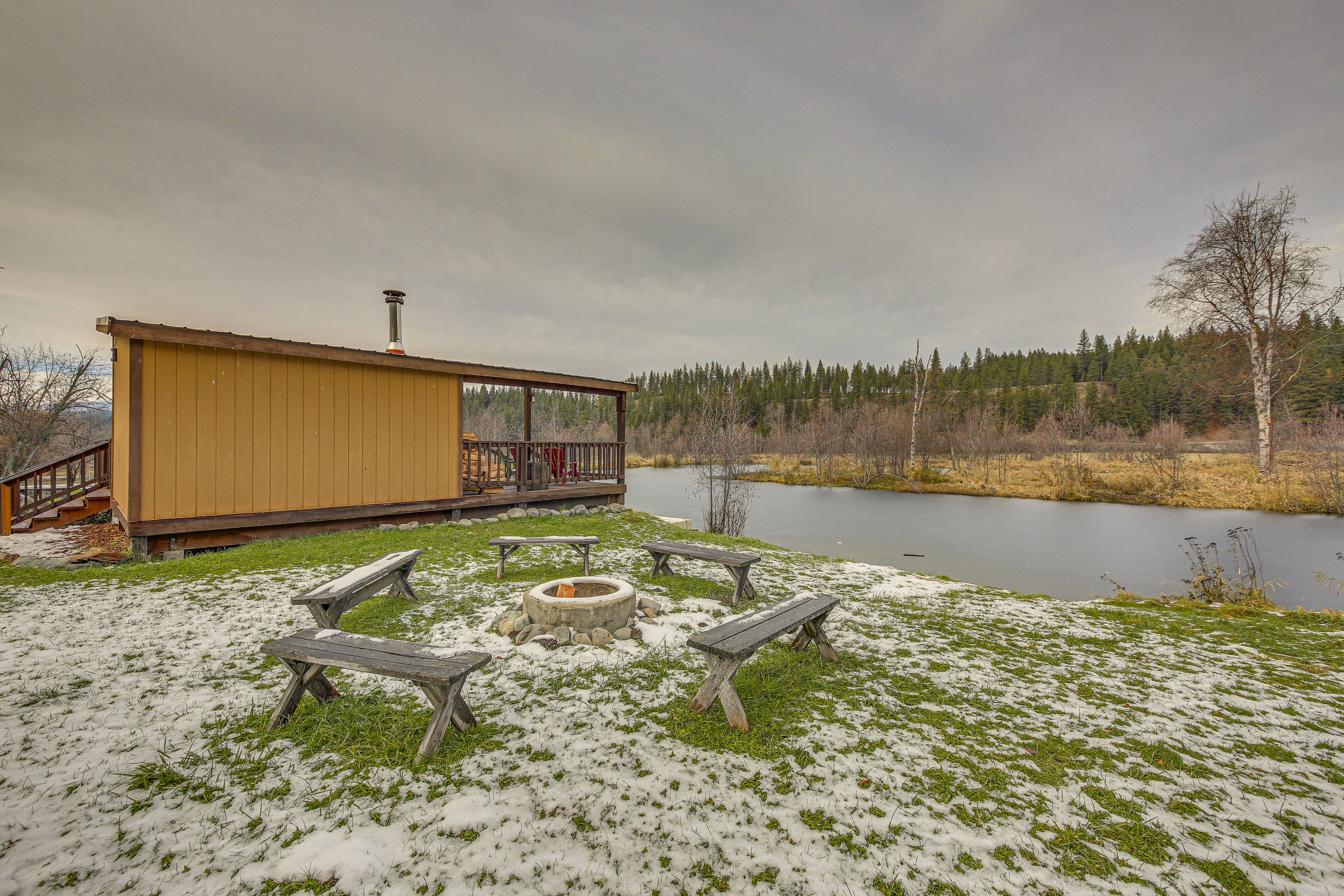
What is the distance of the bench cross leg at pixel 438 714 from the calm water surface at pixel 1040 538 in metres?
8.53

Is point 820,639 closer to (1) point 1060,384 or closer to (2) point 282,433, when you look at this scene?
(2) point 282,433

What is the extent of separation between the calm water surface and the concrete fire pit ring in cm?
690

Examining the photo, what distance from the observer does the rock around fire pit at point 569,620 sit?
385 centimetres

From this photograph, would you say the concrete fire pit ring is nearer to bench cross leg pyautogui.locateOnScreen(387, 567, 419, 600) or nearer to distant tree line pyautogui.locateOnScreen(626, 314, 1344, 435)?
bench cross leg pyautogui.locateOnScreen(387, 567, 419, 600)

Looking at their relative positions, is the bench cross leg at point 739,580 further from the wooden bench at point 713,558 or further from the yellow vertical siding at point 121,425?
the yellow vertical siding at point 121,425

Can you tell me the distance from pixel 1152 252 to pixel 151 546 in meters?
27.2

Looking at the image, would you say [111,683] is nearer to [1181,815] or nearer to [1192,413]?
[1181,815]

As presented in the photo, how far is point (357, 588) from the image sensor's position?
3.77 meters

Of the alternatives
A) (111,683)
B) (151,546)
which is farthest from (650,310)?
(111,683)

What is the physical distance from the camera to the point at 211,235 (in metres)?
10.4

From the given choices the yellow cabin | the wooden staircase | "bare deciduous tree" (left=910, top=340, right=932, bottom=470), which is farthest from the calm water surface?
the wooden staircase

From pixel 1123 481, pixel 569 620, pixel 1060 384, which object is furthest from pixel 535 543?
pixel 1060 384

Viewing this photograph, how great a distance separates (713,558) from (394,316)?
335 inches

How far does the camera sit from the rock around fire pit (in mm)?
3846
